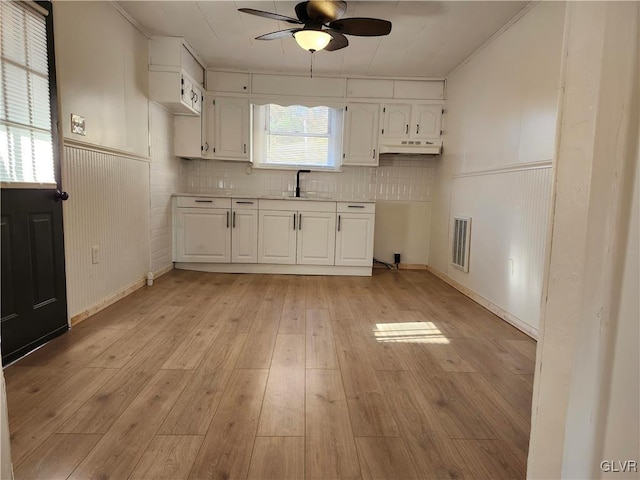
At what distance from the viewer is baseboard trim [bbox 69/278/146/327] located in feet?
8.02

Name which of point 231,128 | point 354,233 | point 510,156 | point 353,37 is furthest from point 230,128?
point 510,156

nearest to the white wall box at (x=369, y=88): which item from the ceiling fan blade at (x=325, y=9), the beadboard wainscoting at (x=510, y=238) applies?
the beadboard wainscoting at (x=510, y=238)

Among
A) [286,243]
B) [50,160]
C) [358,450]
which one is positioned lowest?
[358,450]

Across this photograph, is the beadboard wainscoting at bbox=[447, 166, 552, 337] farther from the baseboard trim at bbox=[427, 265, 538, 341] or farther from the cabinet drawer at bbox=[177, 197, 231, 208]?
the cabinet drawer at bbox=[177, 197, 231, 208]

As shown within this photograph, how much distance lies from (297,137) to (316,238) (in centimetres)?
150

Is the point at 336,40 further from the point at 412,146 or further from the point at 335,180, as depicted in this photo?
the point at 335,180

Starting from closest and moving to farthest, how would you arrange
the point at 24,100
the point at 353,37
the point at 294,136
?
the point at 24,100 → the point at 353,37 → the point at 294,136

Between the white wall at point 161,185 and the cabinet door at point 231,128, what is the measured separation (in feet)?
A: 1.80

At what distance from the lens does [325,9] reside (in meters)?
2.59

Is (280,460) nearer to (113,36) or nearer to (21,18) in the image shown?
(21,18)

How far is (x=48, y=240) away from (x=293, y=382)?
66.5 inches

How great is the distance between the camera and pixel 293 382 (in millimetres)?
1733

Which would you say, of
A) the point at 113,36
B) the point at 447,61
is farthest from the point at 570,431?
the point at 447,61

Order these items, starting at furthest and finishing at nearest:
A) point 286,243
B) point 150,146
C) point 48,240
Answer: point 286,243 < point 150,146 < point 48,240
